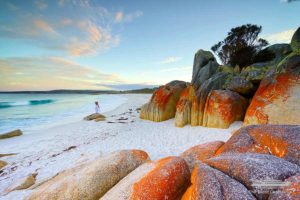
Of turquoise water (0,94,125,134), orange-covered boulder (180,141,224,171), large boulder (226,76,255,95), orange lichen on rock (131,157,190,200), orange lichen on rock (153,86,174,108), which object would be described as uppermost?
large boulder (226,76,255,95)

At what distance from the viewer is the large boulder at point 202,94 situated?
39.0 ft

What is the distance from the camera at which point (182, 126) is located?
12102 mm

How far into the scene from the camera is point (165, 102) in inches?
585

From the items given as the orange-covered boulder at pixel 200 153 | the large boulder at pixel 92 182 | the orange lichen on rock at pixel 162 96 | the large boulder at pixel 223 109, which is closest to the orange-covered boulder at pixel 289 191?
the orange-covered boulder at pixel 200 153

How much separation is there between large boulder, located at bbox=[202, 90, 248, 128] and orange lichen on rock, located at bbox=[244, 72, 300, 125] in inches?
46.6

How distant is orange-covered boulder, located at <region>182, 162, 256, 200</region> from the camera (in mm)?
2652

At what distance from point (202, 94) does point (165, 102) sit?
3.73m

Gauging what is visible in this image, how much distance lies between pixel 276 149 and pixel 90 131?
38.9 feet

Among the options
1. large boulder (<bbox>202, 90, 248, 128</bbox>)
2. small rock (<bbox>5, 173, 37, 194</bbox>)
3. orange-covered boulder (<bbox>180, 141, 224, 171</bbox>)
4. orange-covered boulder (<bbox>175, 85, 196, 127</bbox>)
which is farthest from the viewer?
orange-covered boulder (<bbox>175, 85, 196, 127</bbox>)

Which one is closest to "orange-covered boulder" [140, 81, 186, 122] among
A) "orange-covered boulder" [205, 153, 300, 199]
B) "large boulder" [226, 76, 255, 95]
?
"large boulder" [226, 76, 255, 95]

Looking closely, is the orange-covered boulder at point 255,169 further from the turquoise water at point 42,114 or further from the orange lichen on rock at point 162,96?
the turquoise water at point 42,114

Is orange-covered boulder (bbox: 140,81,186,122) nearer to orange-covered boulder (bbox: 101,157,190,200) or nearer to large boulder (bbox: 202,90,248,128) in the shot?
A: large boulder (bbox: 202,90,248,128)

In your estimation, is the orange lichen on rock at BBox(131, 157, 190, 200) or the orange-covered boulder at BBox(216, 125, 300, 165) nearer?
the orange lichen on rock at BBox(131, 157, 190, 200)

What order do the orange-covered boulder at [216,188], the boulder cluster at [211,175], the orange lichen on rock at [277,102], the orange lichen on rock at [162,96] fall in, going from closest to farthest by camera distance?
the orange-covered boulder at [216,188] < the boulder cluster at [211,175] < the orange lichen on rock at [277,102] < the orange lichen on rock at [162,96]
